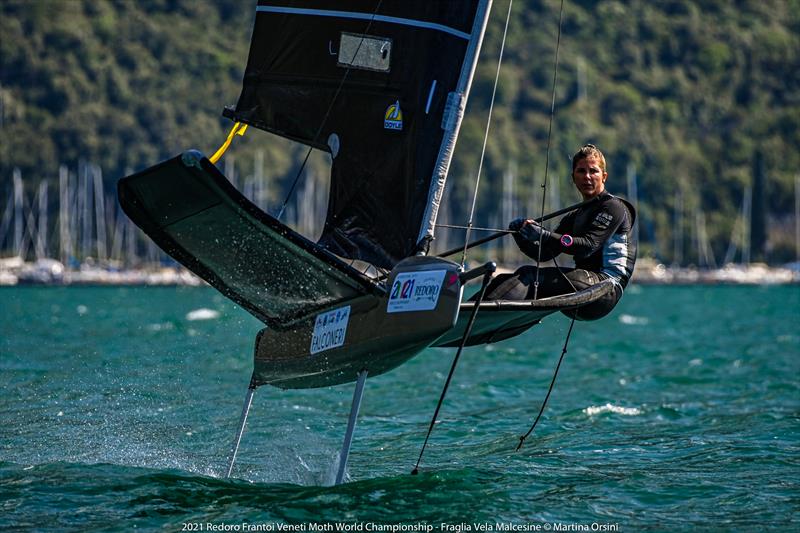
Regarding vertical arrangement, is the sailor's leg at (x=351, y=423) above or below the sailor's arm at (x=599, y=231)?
below

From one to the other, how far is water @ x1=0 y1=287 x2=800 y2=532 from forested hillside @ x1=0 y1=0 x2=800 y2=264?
78.8 m

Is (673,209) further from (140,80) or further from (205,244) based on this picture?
(205,244)

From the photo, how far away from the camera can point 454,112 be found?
29.0 feet

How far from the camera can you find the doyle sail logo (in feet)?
29.2

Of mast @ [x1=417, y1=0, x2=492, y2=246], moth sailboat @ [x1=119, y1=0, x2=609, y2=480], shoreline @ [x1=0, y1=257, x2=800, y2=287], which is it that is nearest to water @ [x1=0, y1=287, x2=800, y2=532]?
moth sailboat @ [x1=119, y1=0, x2=609, y2=480]

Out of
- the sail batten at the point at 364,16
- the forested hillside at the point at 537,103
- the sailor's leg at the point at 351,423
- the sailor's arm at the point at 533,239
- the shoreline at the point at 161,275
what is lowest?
the shoreline at the point at 161,275

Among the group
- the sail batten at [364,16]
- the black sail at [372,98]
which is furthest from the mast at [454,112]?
the sail batten at [364,16]

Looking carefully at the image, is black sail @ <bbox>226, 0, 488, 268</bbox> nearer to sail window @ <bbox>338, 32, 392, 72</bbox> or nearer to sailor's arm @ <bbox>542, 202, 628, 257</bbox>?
sail window @ <bbox>338, 32, 392, 72</bbox>

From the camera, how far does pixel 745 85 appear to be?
13512cm

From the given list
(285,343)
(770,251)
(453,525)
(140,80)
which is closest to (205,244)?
(285,343)

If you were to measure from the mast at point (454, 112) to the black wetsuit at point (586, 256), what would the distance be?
0.68 m

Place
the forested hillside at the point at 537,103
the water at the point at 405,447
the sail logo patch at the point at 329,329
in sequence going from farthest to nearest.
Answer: the forested hillside at the point at 537,103 < the sail logo patch at the point at 329,329 < the water at the point at 405,447

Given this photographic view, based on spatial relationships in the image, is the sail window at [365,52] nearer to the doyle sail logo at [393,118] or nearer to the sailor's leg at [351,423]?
the doyle sail logo at [393,118]

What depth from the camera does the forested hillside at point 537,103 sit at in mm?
108562
